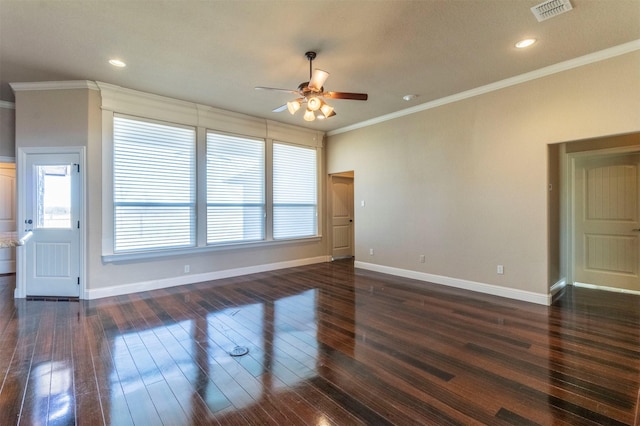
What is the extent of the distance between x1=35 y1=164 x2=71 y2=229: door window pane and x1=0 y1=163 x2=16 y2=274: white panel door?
2.50 meters

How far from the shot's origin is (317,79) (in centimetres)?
302

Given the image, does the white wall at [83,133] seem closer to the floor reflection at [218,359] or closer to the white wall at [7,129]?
the white wall at [7,129]

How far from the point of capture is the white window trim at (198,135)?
430 centimetres

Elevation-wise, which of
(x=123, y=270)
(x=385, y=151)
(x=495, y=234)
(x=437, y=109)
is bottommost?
(x=123, y=270)

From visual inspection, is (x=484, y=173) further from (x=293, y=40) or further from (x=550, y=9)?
(x=293, y=40)

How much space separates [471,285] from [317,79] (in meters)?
3.75

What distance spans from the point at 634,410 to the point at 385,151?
15.3 feet

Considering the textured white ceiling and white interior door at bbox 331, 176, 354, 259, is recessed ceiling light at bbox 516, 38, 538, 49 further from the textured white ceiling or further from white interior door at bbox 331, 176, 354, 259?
white interior door at bbox 331, 176, 354, 259

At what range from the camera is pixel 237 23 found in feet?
9.22

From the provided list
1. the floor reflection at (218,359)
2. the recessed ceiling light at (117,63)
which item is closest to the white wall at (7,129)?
the recessed ceiling light at (117,63)

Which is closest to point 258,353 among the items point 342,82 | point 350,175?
point 342,82

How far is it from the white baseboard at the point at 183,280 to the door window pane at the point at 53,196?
1.05m

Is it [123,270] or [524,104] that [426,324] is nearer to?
[524,104]

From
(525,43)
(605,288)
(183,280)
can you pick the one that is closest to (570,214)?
(605,288)
